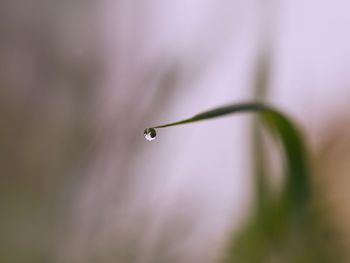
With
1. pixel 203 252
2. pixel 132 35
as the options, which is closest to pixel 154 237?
pixel 203 252

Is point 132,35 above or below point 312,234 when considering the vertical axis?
above

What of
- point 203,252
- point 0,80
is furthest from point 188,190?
point 0,80

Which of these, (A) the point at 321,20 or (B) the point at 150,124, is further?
(A) the point at 321,20

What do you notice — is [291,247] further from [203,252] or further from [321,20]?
[321,20]

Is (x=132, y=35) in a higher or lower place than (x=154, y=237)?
higher

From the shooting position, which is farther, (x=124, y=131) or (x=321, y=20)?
(x=321, y=20)

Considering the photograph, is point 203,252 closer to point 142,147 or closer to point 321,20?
point 142,147
